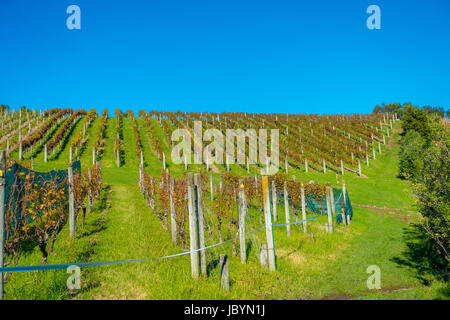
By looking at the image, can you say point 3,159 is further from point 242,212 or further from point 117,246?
point 242,212

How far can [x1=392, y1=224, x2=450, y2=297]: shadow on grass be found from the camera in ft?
25.5

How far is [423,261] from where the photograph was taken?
9.47 m

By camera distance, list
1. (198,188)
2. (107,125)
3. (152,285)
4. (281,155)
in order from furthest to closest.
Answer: (107,125)
(281,155)
(198,188)
(152,285)

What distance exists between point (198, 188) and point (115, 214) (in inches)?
312

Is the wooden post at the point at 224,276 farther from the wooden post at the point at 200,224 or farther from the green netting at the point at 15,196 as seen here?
the green netting at the point at 15,196

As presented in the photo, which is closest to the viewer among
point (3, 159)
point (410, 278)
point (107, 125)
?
point (3, 159)

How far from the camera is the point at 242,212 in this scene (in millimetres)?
8664

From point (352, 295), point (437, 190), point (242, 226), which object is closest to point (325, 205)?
point (437, 190)

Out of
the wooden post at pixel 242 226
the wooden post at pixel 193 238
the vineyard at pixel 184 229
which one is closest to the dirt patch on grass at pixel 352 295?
the vineyard at pixel 184 229

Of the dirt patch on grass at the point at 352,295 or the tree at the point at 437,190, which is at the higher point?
the tree at the point at 437,190

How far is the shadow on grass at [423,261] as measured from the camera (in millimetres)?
7785

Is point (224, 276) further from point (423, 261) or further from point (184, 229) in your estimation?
point (423, 261)

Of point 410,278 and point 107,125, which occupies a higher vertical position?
point 107,125
